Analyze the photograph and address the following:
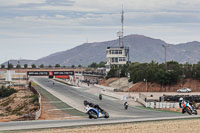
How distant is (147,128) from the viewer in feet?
85.0

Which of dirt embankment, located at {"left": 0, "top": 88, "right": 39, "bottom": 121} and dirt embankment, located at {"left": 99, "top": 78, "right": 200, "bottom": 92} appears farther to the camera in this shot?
dirt embankment, located at {"left": 99, "top": 78, "right": 200, "bottom": 92}

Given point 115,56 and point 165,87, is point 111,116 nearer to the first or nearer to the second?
point 165,87

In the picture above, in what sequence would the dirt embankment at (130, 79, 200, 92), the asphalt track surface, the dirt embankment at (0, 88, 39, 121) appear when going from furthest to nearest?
1. the dirt embankment at (130, 79, 200, 92)
2. the dirt embankment at (0, 88, 39, 121)
3. the asphalt track surface

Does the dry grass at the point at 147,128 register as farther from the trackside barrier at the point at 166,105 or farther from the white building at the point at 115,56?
the white building at the point at 115,56

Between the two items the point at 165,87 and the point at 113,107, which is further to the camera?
the point at 165,87

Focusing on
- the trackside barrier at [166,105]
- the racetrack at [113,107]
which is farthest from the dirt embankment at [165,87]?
the trackside barrier at [166,105]

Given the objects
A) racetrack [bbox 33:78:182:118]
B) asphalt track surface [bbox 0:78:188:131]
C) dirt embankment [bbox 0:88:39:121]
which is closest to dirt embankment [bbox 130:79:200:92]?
racetrack [bbox 33:78:182:118]

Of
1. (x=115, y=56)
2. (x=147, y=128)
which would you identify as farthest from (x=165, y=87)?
(x=147, y=128)

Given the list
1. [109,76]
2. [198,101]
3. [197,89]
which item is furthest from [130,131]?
[109,76]

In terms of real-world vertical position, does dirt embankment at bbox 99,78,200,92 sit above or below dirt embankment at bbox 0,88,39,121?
above

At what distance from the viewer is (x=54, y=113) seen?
184 feet

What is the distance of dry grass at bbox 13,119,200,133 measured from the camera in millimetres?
23275

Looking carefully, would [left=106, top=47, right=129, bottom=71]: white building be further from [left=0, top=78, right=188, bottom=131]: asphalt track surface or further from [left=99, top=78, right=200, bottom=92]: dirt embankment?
[left=0, top=78, right=188, bottom=131]: asphalt track surface

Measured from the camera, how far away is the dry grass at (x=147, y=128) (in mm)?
23275
